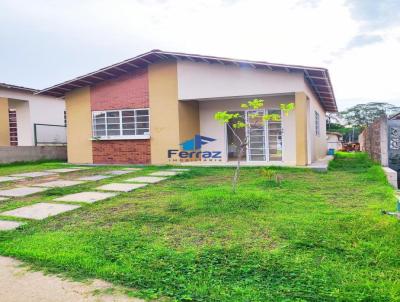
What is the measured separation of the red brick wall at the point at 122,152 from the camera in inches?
487

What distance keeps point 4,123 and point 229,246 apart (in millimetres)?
15193

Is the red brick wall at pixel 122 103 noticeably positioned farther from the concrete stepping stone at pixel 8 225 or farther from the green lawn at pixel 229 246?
the concrete stepping stone at pixel 8 225

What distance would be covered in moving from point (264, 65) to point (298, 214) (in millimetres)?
6685

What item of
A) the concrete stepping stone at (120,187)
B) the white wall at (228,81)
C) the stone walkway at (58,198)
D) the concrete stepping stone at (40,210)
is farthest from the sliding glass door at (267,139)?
the concrete stepping stone at (40,210)

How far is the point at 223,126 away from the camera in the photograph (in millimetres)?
12594

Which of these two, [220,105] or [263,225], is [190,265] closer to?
[263,225]

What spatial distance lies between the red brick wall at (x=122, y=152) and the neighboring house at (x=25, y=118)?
14.8ft

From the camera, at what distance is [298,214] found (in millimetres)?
4238

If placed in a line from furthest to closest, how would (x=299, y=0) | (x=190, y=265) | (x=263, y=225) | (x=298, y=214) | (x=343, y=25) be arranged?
(x=343, y=25) → (x=299, y=0) → (x=298, y=214) → (x=263, y=225) → (x=190, y=265)

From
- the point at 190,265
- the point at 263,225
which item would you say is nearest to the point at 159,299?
the point at 190,265

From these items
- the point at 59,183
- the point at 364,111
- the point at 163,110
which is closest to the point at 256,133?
the point at 163,110

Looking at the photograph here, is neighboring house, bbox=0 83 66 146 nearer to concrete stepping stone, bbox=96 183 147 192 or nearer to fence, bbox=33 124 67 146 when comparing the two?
fence, bbox=33 124 67 146

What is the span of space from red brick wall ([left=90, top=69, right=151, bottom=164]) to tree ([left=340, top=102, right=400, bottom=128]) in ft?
176

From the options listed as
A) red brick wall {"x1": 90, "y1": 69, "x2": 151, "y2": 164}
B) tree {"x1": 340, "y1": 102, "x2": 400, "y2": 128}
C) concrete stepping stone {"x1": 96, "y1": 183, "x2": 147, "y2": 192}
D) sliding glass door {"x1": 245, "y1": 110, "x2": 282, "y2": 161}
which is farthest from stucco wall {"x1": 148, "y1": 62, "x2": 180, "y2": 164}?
tree {"x1": 340, "y1": 102, "x2": 400, "y2": 128}
